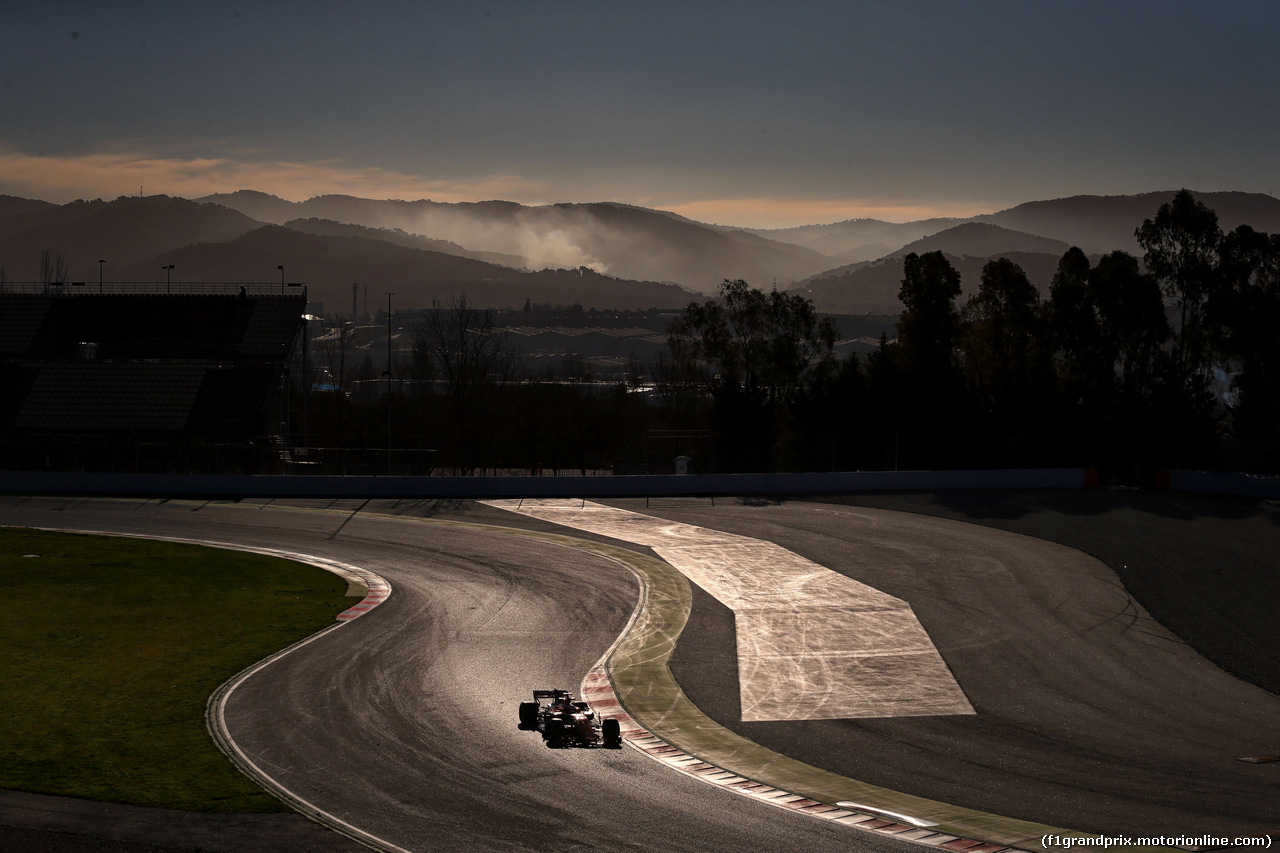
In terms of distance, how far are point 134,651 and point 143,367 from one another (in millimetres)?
43203

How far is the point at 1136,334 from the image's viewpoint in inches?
2265

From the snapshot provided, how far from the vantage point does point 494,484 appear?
3938 cm

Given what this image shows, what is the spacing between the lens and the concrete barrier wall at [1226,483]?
128 feet

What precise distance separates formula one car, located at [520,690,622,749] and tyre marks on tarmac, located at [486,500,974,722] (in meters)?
2.42

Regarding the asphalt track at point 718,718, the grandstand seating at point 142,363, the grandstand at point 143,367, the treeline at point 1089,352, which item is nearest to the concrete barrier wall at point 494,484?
the grandstand at point 143,367

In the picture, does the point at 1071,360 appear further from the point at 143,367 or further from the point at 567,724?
the point at 567,724

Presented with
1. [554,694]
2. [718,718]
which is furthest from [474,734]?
[718,718]

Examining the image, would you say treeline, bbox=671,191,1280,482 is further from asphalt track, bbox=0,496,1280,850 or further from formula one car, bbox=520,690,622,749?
formula one car, bbox=520,690,622,749

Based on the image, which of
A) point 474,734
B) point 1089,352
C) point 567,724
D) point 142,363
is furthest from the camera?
point 1089,352

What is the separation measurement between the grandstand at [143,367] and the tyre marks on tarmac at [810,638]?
1154 inches

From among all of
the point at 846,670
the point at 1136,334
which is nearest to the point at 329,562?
the point at 846,670

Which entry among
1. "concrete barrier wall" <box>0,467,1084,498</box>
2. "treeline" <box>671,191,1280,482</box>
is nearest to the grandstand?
"concrete barrier wall" <box>0,467,1084,498</box>

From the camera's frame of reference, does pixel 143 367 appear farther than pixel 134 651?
Yes

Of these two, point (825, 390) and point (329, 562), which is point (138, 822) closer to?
point (329, 562)
